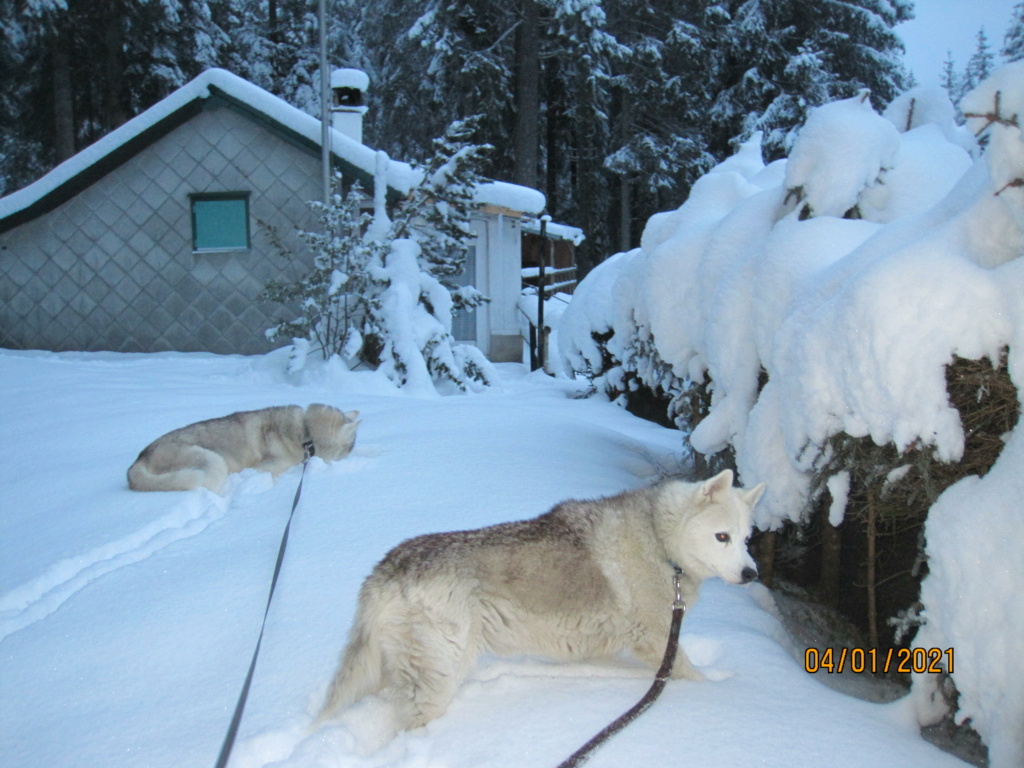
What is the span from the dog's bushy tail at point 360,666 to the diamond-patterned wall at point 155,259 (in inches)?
A: 434

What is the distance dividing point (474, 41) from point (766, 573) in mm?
22292

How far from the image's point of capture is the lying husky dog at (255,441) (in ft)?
17.5

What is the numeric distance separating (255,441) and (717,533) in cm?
423

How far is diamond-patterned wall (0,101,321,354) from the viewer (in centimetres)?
1302

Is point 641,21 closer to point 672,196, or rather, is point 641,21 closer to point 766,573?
point 672,196

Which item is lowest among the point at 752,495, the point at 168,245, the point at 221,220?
the point at 752,495

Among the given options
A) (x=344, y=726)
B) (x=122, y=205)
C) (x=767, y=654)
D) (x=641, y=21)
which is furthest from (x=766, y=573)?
(x=641, y=21)

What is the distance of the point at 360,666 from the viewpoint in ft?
9.14

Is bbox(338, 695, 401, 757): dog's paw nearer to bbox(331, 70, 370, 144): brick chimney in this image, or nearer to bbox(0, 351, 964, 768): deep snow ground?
bbox(0, 351, 964, 768): deep snow ground

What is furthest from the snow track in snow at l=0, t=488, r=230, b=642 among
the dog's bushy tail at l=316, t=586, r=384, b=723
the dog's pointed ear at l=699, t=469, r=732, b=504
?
the dog's pointed ear at l=699, t=469, r=732, b=504

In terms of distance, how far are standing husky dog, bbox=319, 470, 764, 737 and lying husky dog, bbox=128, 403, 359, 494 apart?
2.95 metres

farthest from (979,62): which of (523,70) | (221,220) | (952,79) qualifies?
(221,220)

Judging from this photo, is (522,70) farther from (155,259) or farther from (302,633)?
(302,633)
